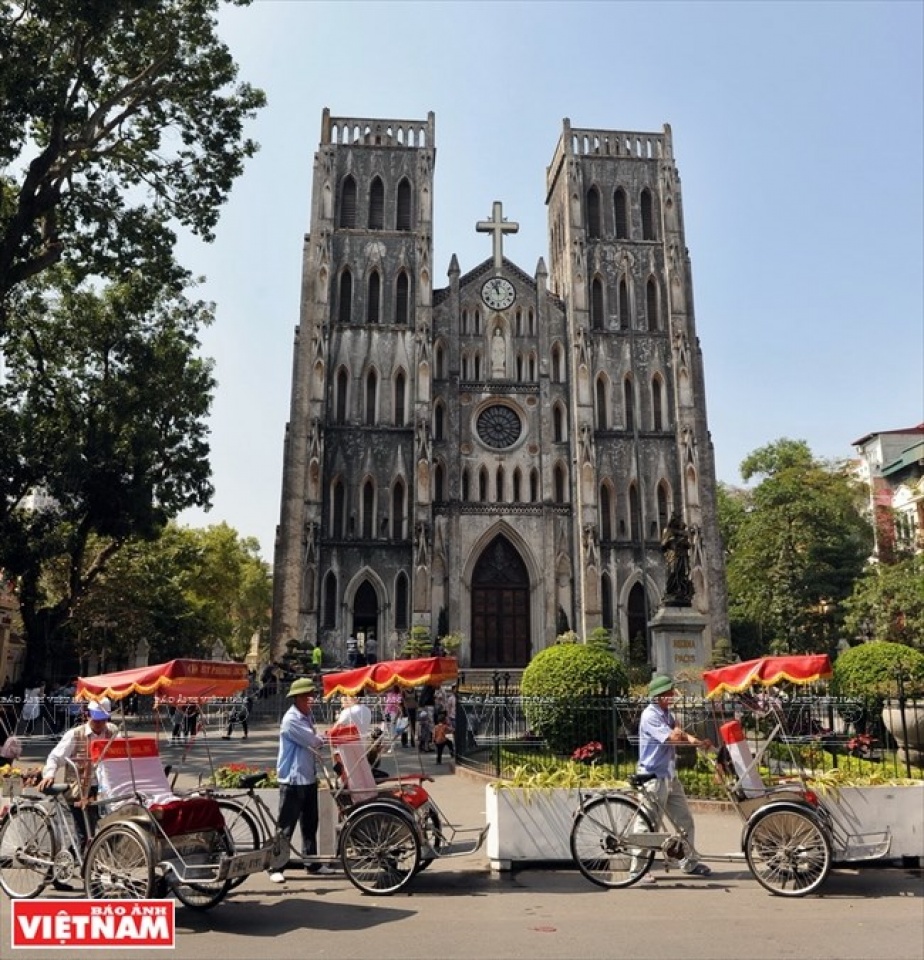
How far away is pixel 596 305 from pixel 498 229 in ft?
17.5

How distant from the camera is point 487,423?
35.5 m

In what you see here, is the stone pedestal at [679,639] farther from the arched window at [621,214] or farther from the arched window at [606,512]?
the arched window at [621,214]

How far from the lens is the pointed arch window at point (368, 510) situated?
111 feet

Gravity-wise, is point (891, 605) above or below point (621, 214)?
below

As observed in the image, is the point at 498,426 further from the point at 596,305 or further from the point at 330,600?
the point at 330,600

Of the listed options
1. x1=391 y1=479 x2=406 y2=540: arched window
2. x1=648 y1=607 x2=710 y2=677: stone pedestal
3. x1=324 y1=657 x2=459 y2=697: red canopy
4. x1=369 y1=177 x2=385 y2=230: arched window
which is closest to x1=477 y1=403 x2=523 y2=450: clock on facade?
x1=391 y1=479 x2=406 y2=540: arched window

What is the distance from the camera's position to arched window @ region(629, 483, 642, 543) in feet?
113

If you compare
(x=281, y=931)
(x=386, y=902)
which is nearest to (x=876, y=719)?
(x=386, y=902)

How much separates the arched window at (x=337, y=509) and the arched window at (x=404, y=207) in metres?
11.7

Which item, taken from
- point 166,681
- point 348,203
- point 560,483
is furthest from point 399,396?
point 166,681

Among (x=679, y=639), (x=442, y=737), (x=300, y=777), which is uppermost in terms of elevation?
(x=679, y=639)

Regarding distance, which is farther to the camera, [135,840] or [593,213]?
[593,213]

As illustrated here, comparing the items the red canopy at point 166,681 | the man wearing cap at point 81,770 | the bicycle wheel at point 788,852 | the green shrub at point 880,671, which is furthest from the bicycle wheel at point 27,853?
the green shrub at point 880,671

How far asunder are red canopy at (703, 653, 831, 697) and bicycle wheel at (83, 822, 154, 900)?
5565mm
